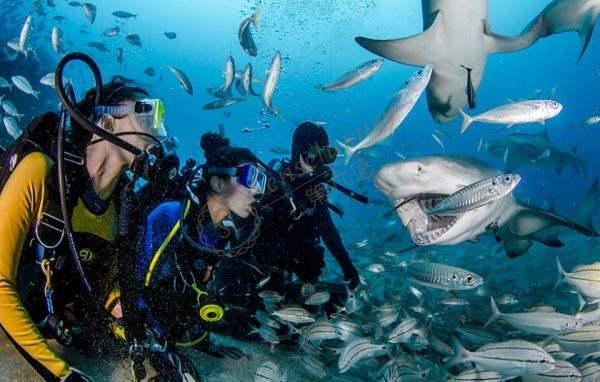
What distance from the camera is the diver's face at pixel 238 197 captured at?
12.4 feet

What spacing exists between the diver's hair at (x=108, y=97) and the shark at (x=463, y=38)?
2.22 metres

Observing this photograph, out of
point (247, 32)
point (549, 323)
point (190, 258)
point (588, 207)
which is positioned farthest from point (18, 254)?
point (588, 207)

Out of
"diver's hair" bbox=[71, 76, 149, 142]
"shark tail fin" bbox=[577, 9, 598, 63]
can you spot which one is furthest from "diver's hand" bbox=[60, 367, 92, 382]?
"shark tail fin" bbox=[577, 9, 598, 63]

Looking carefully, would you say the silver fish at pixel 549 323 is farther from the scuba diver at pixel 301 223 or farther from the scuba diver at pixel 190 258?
the scuba diver at pixel 190 258

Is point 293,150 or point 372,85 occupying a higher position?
point 293,150

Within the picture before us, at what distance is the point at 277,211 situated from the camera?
521 cm

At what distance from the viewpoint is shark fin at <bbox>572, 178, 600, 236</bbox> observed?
4309 mm

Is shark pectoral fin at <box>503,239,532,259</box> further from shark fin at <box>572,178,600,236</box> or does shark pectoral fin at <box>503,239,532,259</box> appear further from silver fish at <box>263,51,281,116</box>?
silver fish at <box>263,51,281,116</box>

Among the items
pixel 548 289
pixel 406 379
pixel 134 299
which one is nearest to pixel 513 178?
pixel 406 379

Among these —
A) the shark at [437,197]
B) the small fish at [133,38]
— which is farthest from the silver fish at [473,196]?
the small fish at [133,38]

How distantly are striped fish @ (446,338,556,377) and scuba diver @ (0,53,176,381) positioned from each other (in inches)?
118

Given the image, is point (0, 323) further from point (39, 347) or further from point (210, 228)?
point (210, 228)

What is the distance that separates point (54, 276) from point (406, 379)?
3.01 m

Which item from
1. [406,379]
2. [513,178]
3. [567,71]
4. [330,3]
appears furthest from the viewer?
[567,71]
